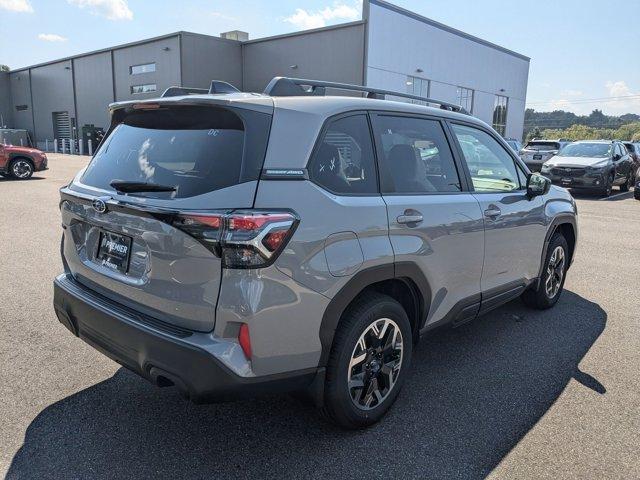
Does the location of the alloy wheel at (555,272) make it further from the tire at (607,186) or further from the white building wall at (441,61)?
the white building wall at (441,61)

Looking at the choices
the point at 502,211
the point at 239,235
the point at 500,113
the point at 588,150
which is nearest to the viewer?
the point at 239,235

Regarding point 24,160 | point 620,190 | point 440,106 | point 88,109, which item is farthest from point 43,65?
point 440,106

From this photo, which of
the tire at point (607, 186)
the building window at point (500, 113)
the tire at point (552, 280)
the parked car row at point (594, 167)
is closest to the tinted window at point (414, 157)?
the tire at point (552, 280)

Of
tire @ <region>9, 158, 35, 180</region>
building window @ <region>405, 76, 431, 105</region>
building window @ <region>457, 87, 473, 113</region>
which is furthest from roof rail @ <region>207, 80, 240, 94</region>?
building window @ <region>457, 87, 473, 113</region>

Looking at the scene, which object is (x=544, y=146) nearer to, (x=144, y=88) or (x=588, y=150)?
(x=588, y=150)

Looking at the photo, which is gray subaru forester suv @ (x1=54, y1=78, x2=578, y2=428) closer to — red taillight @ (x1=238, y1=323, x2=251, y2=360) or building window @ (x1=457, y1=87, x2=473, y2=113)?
red taillight @ (x1=238, y1=323, x2=251, y2=360)

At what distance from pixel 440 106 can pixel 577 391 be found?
7.62 feet

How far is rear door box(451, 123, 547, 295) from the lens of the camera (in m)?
3.75

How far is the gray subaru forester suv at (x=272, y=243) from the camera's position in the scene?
230 cm

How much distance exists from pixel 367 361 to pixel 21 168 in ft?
59.8

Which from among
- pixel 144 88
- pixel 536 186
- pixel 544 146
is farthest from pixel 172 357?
pixel 144 88

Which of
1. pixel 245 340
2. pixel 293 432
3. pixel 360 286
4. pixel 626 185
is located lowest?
pixel 293 432

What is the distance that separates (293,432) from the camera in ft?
9.63

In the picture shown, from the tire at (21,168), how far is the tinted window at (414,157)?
17737mm
